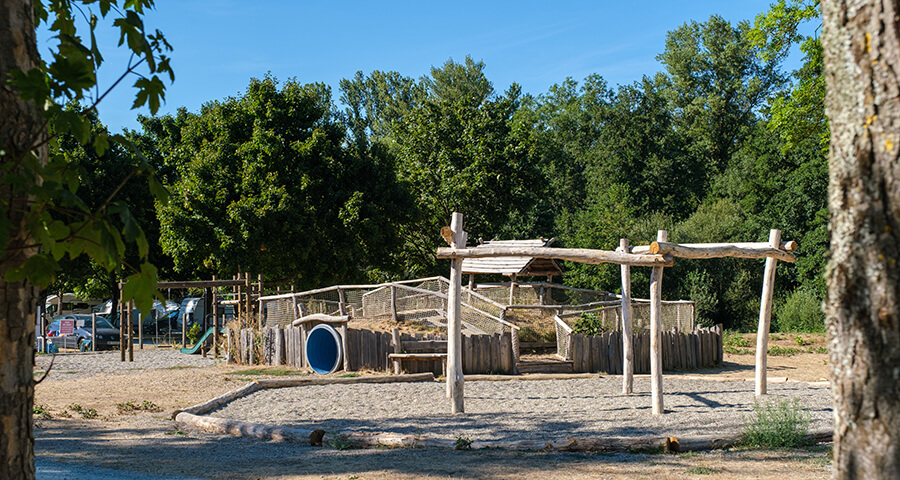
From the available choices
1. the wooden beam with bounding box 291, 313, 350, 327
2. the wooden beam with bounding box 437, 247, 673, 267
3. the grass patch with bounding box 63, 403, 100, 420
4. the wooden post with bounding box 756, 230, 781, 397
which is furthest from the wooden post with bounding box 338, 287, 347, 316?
the wooden post with bounding box 756, 230, 781, 397

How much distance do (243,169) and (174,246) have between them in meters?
3.96

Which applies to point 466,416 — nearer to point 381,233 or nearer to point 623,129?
point 381,233

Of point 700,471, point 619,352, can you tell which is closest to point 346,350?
point 619,352

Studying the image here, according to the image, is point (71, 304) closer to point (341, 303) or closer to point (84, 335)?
point (84, 335)

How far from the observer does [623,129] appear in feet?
171

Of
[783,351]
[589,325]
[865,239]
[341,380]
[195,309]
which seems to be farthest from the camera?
[195,309]

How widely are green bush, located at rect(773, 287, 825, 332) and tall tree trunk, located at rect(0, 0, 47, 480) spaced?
31.8m

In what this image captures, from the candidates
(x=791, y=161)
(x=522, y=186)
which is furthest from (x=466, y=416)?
(x=791, y=161)

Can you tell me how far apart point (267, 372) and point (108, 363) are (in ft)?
25.5

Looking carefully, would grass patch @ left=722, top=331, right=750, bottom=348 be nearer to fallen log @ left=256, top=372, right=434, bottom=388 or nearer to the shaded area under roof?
the shaded area under roof

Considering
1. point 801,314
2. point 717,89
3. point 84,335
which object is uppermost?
point 717,89

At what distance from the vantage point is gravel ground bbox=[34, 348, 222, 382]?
20.3 m

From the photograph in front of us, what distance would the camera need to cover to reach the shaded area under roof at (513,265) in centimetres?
2750

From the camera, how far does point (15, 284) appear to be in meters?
3.26
